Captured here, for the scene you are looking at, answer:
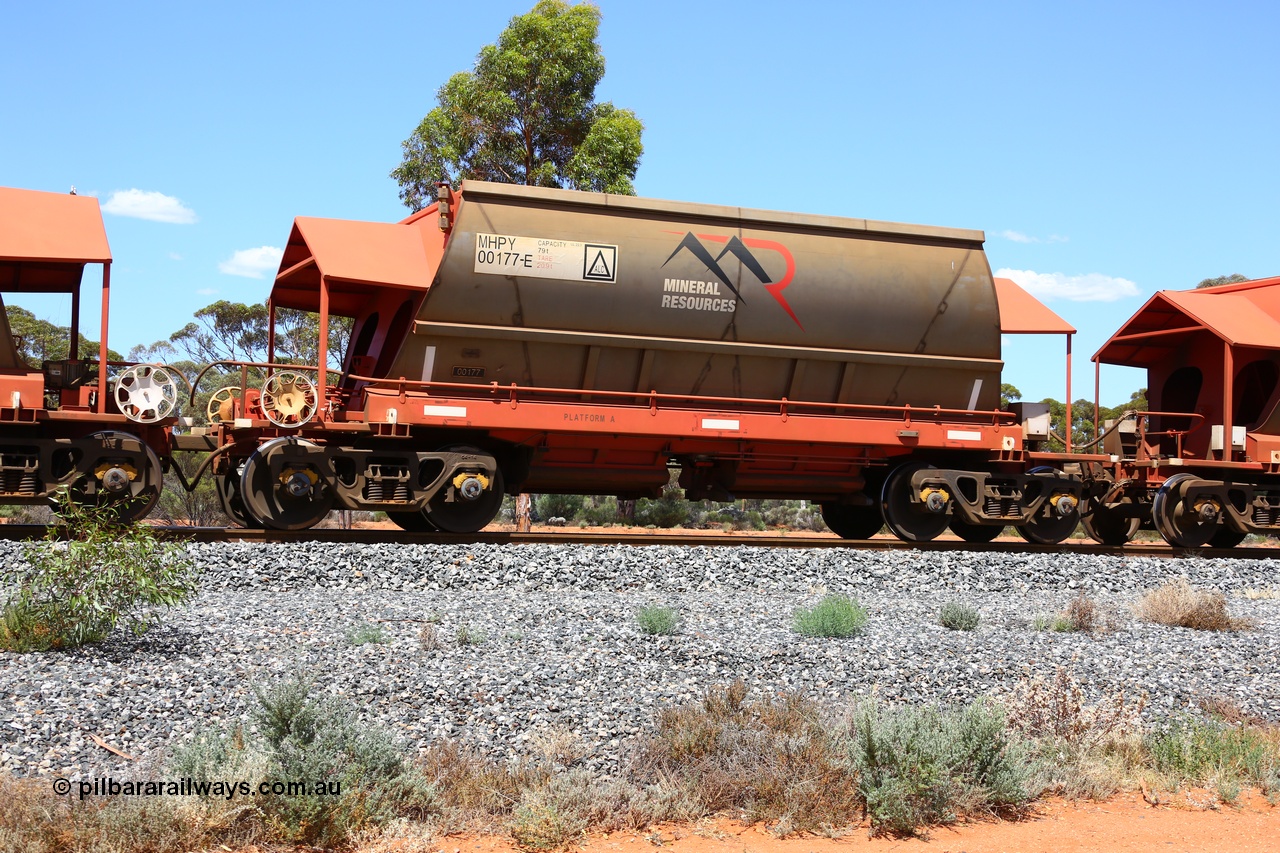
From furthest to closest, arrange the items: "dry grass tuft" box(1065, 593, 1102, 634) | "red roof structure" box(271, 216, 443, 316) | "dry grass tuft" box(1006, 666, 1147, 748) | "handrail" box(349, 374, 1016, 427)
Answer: "handrail" box(349, 374, 1016, 427)
"red roof structure" box(271, 216, 443, 316)
"dry grass tuft" box(1065, 593, 1102, 634)
"dry grass tuft" box(1006, 666, 1147, 748)

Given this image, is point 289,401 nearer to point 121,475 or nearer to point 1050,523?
point 121,475

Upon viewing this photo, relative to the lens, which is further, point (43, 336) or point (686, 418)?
point (43, 336)

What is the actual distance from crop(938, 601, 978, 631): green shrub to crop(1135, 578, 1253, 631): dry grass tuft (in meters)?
1.88

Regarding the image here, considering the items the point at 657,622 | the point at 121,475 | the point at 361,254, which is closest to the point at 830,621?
the point at 657,622

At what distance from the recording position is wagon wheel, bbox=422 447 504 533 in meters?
12.7

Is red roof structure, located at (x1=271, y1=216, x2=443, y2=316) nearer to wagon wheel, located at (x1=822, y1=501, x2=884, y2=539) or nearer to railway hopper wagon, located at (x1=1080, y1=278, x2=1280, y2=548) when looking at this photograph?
wagon wheel, located at (x1=822, y1=501, x2=884, y2=539)

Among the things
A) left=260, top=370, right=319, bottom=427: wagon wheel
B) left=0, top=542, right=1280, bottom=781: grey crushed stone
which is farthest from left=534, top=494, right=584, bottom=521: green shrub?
left=0, top=542, right=1280, bottom=781: grey crushed stone

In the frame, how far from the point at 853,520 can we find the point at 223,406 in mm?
8974

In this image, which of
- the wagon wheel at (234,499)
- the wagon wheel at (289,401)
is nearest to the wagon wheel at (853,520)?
the wagon wheel at (289,401)

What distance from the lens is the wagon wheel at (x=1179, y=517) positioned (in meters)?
15.6

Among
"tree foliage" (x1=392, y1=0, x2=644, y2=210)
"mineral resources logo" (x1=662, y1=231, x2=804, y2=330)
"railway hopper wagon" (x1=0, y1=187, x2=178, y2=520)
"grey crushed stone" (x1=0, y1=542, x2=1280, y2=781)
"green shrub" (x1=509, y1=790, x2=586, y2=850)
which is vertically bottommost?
"green shrub" (x1=509, y1=790, x2=586, y2=850)

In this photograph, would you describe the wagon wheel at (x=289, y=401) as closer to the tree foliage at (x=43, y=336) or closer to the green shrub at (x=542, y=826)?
the green shrub at (x=542, y=826)

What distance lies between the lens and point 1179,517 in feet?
51.6

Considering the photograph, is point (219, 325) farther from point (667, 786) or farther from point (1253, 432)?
point (667, 786)
